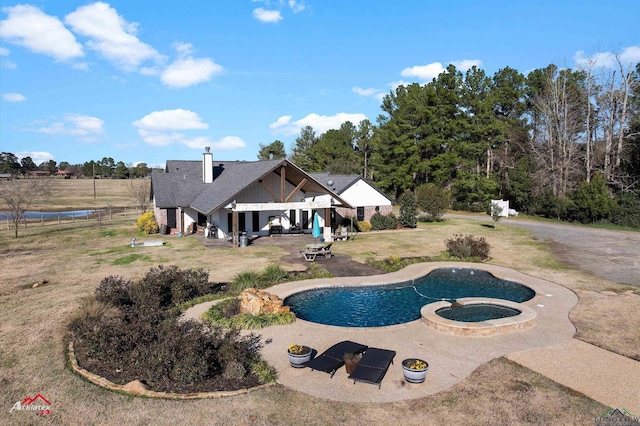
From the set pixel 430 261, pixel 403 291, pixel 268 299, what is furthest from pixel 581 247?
pixel 268 299

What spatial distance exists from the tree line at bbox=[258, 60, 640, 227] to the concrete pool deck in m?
30.6

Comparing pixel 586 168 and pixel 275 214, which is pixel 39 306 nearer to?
pixel 275 214

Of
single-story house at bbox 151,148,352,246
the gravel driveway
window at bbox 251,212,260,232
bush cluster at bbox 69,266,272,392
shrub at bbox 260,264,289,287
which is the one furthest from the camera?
window at bbox 251,212,260,232

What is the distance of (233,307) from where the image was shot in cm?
1358

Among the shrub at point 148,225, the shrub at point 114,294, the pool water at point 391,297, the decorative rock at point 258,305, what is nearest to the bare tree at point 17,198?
the shrub at point 148,225

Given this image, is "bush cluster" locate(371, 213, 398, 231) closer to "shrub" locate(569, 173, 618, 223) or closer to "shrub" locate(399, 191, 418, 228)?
"shrub" locate(399, 191, 418, 228)

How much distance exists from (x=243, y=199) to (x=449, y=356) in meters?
21.8

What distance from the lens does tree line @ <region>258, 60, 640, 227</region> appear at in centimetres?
4191

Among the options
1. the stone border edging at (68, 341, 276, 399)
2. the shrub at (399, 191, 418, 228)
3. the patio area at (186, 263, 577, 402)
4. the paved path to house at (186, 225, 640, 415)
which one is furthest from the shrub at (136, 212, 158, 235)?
the stone border edging at (68, 341, 276, 399)

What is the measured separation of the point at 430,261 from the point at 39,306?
59.9ft

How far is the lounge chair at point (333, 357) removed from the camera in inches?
366

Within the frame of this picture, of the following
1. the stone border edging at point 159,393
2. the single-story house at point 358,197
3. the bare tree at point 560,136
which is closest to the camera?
the stone border edging at point 159,393

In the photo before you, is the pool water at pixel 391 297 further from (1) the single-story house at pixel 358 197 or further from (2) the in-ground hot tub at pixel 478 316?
(1) the single-story house at pixel 358 197

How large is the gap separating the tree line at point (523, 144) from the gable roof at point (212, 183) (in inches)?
360
